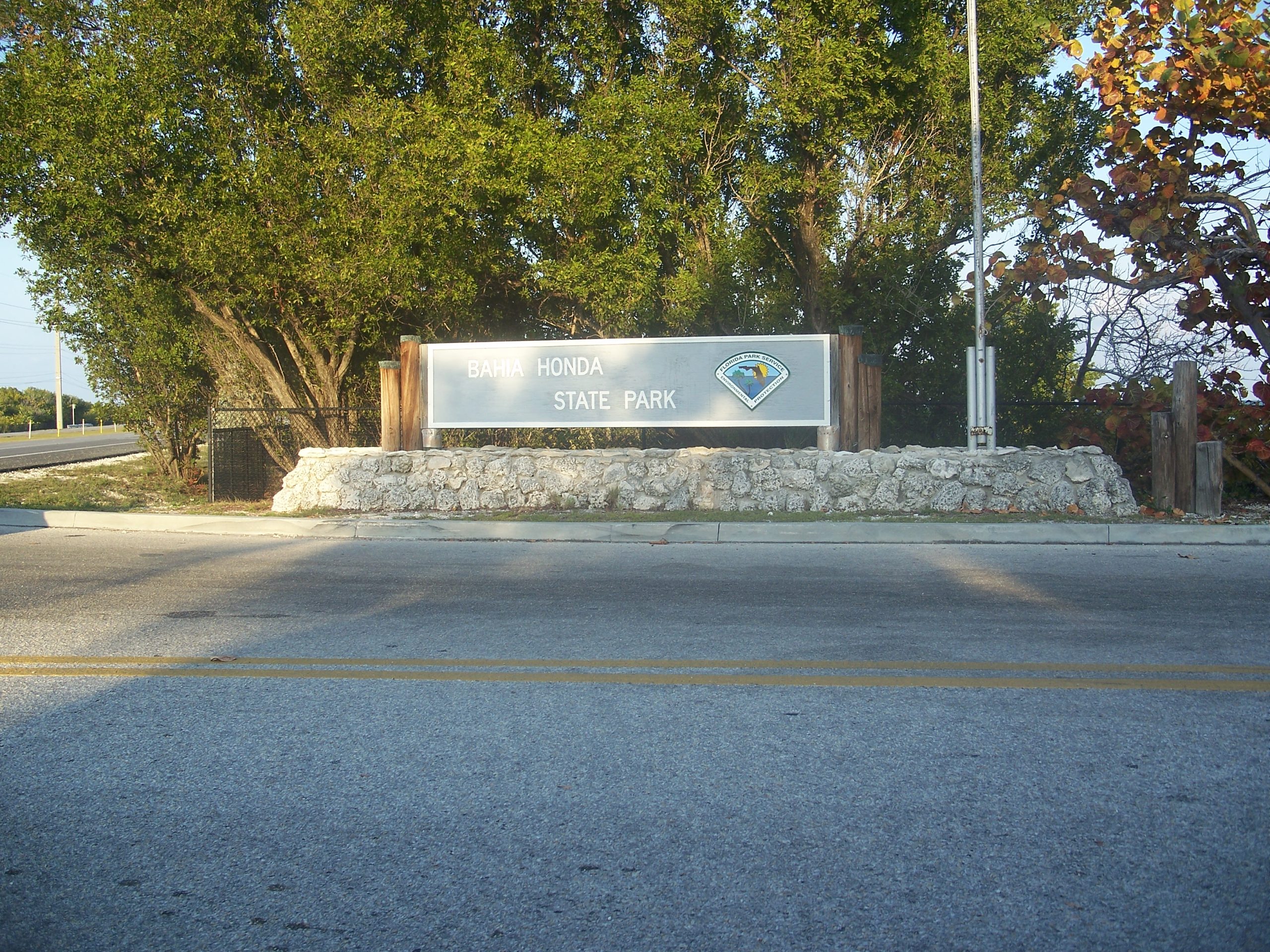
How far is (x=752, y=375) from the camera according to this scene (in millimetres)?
13820

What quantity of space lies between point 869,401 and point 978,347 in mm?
1526

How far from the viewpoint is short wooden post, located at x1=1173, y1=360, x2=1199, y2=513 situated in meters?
12.4

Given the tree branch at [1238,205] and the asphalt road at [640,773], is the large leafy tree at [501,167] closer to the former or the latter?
the tree branch at [1238,205]

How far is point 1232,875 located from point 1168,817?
1.38 ft

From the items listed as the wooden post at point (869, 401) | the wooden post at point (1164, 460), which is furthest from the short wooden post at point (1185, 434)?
the wooden post at point (869, 401)

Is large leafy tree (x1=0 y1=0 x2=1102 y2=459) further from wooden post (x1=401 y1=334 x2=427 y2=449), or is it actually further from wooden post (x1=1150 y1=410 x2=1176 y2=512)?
wooden post (x1=1150 y1=410 x2=1176 y2=512)

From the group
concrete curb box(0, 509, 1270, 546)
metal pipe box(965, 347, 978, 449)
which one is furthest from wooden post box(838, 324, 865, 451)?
concrete curb box(0, 509, 1270, 546)

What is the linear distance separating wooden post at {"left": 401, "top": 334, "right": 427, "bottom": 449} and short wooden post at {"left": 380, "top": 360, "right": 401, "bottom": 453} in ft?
0.21

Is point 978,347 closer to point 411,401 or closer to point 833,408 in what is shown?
point 833,408

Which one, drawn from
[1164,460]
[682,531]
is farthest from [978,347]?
[682,531]

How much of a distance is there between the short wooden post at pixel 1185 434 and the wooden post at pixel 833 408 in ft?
13.0

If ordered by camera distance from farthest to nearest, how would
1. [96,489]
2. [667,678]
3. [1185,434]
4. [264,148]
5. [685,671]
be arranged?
[96,489]
[264,148]
[1185,434]
[685,671]
[667,678]

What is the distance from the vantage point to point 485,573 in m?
9.22

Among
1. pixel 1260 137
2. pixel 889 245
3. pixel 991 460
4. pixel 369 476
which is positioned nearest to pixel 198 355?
pixel 369 476
